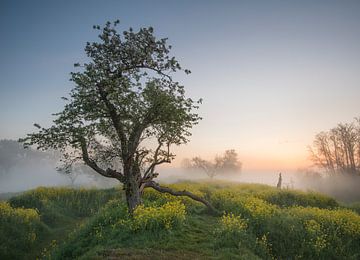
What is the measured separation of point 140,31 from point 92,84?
4191 mm

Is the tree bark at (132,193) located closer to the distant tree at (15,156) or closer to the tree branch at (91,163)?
the tree branch at (91,163)

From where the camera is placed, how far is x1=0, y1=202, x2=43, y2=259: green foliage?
1627 cm

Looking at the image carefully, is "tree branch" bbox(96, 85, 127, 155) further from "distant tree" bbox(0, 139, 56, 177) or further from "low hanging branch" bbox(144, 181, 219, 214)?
"distant tree" bbox(0, 139, 56, 177)

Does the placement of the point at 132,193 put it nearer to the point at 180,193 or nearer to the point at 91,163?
the point at 91,163

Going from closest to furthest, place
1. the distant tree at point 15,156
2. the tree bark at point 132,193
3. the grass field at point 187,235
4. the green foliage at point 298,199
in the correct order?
1. the grass field at point 187,235
2. the tree bark at point 132,193
3. the green foliage at point 298,199
4. the distant tree at point 15,156

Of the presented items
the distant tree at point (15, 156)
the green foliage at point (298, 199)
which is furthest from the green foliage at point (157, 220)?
the distant tree at point (15, 156)

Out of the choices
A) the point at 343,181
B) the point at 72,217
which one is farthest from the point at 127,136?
the point at 343,181

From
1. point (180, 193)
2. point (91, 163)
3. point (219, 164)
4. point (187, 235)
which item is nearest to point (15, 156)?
point (219, 164)

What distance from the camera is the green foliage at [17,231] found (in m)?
16.3

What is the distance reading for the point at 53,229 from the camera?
21734 millimetres

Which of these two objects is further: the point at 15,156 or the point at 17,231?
the point at 15,156

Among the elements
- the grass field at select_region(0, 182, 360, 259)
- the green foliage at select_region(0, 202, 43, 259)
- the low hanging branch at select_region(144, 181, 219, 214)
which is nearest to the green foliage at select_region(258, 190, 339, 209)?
the grass field at select_region(0, 182, 360, 259)

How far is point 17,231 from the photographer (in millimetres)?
18312

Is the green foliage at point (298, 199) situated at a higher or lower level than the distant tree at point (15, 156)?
lower
